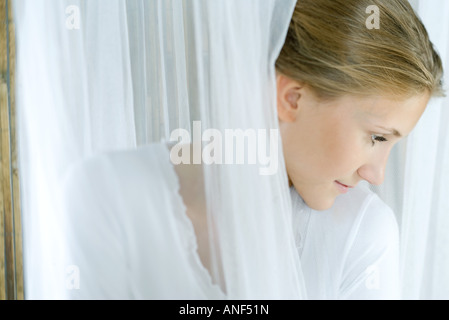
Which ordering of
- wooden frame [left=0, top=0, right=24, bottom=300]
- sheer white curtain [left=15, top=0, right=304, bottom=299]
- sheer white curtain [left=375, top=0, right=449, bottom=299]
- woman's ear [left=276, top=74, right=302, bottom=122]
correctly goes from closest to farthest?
sheer white curtain [left=15, top=0, right=304, bottom=299] < woman's ear [left=276, top=74, right=302, bottom=122] < sheer white curtain [left=375, top=0, right=449, bottom=299] < wooden frame [left=0, top=0, right=24, bottom=300]

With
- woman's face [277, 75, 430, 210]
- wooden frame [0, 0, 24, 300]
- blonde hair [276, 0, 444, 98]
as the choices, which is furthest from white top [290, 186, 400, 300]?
wooden frame [0, 0, 24, 300]

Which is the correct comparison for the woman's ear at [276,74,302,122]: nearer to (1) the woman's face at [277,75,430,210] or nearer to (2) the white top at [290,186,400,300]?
(1) the woman's face at [277,75,430,210]

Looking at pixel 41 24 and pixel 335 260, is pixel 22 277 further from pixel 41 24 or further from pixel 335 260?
pixel 335 260

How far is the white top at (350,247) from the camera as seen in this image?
3.55ft

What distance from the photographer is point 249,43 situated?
0.84 meters

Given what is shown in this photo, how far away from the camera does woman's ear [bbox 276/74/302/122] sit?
0.97m

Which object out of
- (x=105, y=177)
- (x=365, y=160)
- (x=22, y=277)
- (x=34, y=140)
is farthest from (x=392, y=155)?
(x=22, y=277)

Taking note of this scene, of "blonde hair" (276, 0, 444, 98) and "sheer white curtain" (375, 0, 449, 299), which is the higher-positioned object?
"blonde hair" (276, 0, 444, 98)

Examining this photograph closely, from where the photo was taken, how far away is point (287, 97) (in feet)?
3.21

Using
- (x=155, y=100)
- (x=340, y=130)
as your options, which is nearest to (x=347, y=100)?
(x=340, y=130)

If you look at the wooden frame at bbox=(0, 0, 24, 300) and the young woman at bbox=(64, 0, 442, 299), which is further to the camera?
the wooden frame at bbox=(0, 0, 24, 300)

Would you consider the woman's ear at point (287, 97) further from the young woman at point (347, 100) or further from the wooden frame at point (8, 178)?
the wooden frame at point (8, 178)

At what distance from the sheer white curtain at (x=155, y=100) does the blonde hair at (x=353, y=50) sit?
0.09 m

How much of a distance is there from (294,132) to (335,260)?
27 cm
